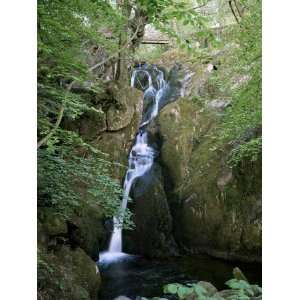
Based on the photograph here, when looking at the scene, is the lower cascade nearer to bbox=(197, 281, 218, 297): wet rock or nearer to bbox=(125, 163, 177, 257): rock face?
bbox=(125, 163, 177, 257): rock face

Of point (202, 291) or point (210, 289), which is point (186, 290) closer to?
point (202, 291)

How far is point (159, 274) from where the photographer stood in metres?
3.85

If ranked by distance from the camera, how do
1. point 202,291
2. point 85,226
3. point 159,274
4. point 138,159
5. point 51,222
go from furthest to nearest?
1. point 138,159
2. point 159,274
3. point 85,226
4. point 51,222
5. point 202,291

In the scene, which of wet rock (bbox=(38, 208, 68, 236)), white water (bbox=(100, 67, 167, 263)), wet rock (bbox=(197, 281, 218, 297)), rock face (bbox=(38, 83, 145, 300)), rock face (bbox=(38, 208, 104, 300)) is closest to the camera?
wet rock (bbox=(197, 281, 218, 297))

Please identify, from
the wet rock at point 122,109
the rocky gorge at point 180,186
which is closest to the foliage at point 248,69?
the rocky gorge at point 180,186

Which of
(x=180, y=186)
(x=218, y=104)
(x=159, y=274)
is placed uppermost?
(x=218, y=104)

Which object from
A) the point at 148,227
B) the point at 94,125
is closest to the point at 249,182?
the point at 148,227

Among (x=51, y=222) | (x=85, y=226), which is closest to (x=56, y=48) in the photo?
(x=51, y=222)

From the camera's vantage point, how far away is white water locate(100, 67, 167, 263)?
427 cm

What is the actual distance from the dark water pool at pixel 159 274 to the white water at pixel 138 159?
0.75ft

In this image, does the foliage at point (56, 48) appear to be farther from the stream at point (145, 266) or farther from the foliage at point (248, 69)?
the stream at point (145, 266)

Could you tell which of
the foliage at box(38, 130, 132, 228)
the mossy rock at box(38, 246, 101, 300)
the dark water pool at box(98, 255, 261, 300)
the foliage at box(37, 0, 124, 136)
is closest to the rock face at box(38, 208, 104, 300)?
the mossy rock at box(38, 246, 101, 300)

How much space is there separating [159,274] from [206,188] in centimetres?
126
